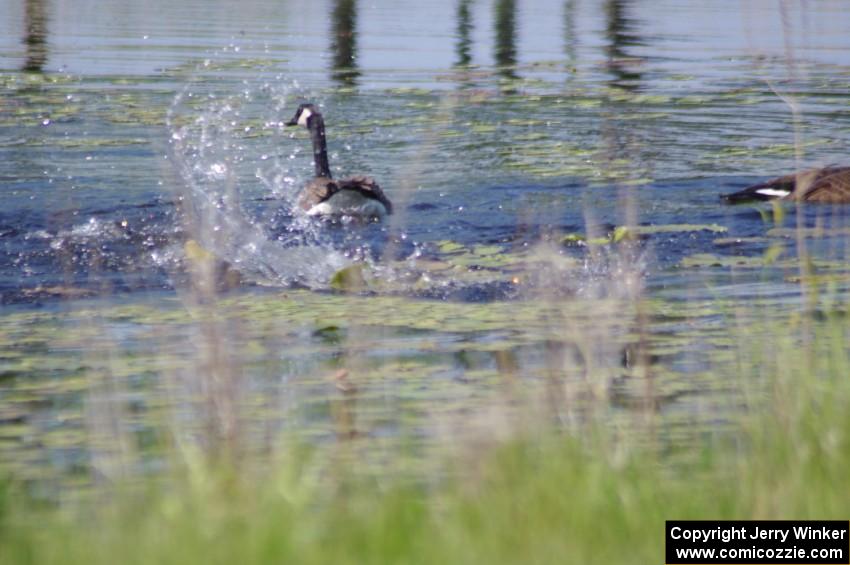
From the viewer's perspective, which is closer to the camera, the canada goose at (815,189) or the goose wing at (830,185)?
the canada goose at (815,189)

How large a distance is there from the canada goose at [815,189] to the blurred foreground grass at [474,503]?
20.4 ft

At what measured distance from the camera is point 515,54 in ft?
70.1

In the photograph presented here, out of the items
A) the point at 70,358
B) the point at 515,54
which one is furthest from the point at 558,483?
the point at 515,54

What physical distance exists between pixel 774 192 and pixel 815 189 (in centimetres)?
56

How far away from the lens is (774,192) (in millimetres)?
10664

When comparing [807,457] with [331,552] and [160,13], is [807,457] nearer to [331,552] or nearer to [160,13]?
[331,552]

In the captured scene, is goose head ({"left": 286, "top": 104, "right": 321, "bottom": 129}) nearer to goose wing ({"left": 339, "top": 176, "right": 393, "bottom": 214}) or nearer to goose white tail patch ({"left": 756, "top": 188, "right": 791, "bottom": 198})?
goose wing ({"left": 339, "top": 176, "right": 393, "bottom": 214})

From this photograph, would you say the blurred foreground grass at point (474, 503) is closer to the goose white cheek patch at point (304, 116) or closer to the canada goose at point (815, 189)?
the canada goose at point (815, 189)


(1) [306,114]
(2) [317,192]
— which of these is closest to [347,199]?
(2) [317,192]

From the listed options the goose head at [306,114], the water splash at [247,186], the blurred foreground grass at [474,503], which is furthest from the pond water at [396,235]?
the goose head at [306,114]

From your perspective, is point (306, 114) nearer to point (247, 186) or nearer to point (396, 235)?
point (247, 186)

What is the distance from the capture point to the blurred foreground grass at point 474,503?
11.6 feet

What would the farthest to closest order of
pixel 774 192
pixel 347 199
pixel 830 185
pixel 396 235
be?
pixel 830 185 < pixel 347 199 < pixel 774 192 < pixel 396 235

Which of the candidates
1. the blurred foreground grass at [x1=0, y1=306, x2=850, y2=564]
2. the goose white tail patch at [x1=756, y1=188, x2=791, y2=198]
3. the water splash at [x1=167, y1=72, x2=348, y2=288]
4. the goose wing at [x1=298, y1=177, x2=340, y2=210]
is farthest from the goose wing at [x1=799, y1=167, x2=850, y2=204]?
the blurred foreground grass at [x1=0, y1=306, x2=850, y2=564]
